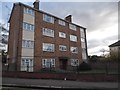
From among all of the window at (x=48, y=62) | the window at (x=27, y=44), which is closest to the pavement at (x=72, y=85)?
the window at (x=27, y=44)

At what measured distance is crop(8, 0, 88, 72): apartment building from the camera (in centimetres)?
2922

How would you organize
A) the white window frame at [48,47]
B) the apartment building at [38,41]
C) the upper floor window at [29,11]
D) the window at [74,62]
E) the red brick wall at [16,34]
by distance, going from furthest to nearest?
the window at [74,62], the white window frame at [48,47], the upper floor window at [29,11], the apartment building at [38,41], the red brick wall at [16,34]

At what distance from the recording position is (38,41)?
32.0m

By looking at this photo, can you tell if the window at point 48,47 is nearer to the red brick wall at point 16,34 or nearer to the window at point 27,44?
the window at point 27,44

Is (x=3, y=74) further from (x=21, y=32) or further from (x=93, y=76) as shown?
(x=93, y=76)

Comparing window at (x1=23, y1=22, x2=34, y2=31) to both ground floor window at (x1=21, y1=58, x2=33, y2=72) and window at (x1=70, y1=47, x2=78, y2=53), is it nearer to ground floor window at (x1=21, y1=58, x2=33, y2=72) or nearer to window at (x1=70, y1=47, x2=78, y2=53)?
ground floor window at (x1=21, y1=58, x2=33, y2=72)

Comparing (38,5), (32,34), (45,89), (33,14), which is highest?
(38,5)

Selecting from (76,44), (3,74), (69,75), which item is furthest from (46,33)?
(69,75)

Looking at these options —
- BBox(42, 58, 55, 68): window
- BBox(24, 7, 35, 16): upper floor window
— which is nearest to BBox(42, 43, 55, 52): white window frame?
BBox(42, 58, 55, 68): window

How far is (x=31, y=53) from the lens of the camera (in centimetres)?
3031

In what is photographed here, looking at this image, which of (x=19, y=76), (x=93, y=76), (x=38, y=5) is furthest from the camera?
(x=38, y=5)

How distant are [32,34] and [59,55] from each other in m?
7.47

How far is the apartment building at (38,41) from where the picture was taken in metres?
29.2

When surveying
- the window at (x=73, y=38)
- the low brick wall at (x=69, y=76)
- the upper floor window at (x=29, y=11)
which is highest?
the upper floor window at (x=29, y=11)
